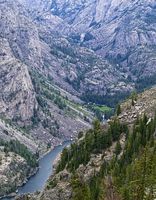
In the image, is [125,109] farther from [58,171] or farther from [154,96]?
[58,171]

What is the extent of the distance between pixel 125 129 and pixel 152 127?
10881 millimetres

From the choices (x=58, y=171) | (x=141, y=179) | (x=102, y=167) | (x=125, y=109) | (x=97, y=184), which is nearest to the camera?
(x=141, y=179)

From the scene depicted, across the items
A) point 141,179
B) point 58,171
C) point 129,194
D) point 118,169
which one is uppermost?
point 141,179

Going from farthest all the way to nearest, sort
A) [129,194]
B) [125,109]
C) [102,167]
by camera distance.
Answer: [125,109]
[102,167]
[129,194]

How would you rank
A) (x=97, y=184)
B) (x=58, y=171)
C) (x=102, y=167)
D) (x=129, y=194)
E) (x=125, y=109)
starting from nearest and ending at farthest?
(x=129, y=194), (x=97, y=184), (x=102, y=167), (x=58, y=171), (x=125, y=109)

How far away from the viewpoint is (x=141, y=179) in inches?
2832

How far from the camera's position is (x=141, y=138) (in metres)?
128

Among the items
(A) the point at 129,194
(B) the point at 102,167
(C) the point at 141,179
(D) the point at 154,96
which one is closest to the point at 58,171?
(B) the point at 102,167

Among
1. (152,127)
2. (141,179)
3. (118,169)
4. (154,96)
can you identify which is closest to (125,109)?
(154,96)

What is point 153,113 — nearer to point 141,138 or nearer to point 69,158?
point 141,138

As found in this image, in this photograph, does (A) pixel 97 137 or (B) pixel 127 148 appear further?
(A) pixel 97 137

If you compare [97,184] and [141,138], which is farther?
→ [141,138]

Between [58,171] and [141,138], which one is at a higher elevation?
[141,138]

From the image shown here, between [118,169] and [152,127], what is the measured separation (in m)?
18.1
